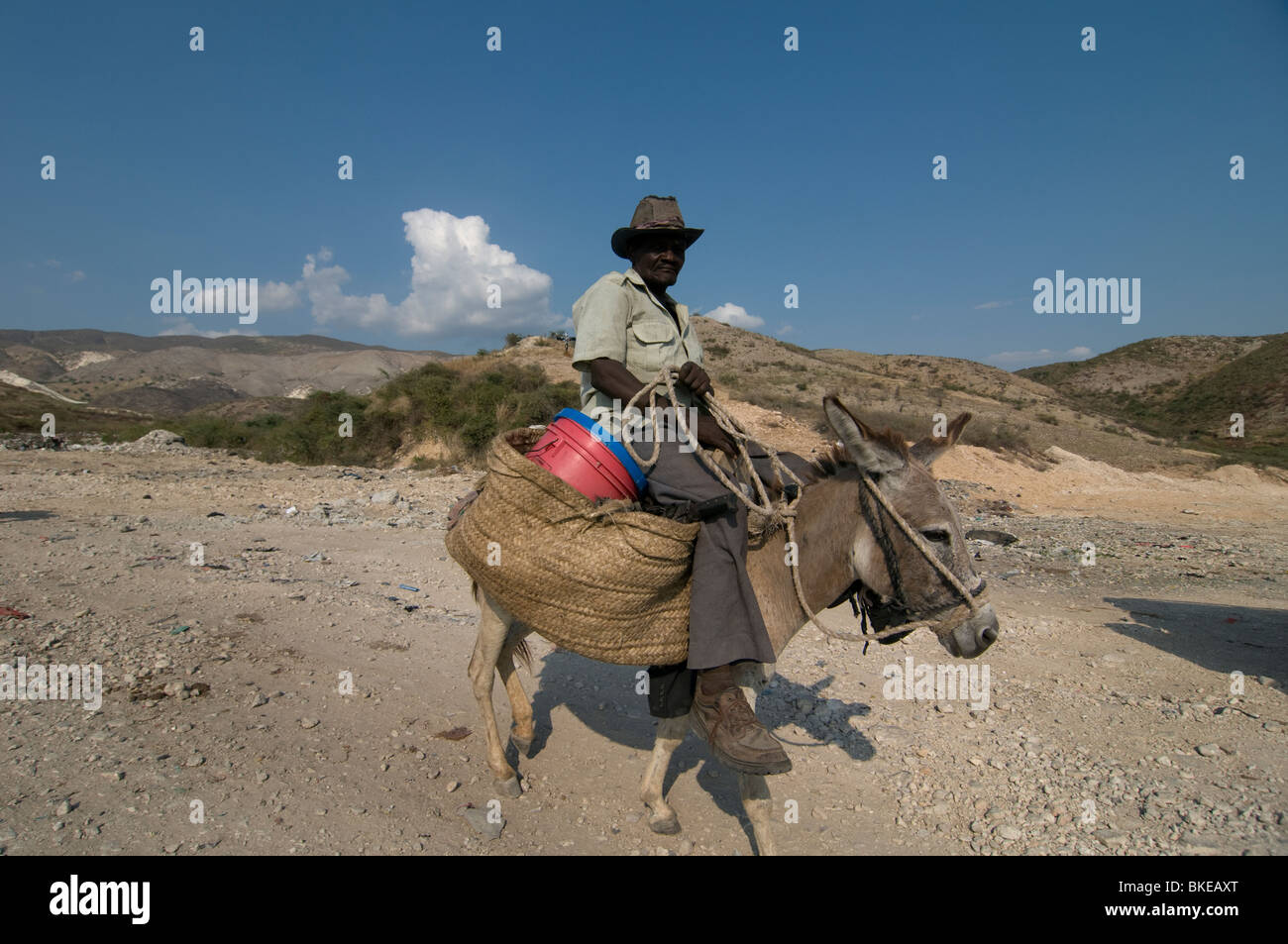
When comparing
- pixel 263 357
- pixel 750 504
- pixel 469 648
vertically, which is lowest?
pixel 469 648

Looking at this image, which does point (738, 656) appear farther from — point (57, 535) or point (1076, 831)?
point (57, 535)

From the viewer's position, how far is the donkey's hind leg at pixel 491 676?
3717 millimetres

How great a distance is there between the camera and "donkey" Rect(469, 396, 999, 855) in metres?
2.58

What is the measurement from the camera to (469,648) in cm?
568

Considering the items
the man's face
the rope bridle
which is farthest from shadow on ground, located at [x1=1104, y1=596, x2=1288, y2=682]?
the man's face

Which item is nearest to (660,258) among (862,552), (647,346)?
(647,346)

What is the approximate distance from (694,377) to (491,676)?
2238mm

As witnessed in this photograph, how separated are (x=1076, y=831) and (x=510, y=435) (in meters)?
3.69

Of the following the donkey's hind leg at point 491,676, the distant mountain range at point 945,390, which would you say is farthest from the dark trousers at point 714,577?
the distant mountain range at point 945,390

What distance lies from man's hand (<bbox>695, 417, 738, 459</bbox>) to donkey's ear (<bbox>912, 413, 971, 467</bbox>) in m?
A: 0.85

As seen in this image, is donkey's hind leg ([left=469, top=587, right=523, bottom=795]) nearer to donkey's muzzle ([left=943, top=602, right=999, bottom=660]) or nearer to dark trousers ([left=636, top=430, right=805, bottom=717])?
dark trousers ([left=636, top=430, right=805, bottom=717])

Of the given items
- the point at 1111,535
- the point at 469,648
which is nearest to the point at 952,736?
the point at 469,648

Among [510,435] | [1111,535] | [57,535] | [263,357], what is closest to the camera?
[510,435]

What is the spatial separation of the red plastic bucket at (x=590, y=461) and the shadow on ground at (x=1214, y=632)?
591 cm
